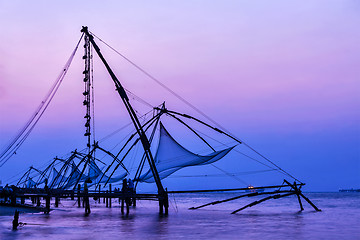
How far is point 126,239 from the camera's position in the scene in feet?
44.2

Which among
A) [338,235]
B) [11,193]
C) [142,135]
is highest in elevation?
[142,135]

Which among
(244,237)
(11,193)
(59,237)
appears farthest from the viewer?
(11,193)

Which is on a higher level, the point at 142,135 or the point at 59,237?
the point at 142,135

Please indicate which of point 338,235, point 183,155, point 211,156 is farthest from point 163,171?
point 338,235

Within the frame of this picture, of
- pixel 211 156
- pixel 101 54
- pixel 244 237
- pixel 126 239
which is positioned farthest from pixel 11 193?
pixel 244 237

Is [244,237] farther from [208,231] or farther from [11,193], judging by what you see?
[11,193]

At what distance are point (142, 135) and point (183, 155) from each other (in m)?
2.29

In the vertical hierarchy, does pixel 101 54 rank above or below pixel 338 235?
above

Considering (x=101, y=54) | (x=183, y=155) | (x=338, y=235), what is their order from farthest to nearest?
(x=183, y=155) < (x=101, y=54) < (x=338, y=235)

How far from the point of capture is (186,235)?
14.6 m

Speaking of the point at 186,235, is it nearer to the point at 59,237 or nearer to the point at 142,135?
the point at 59,237

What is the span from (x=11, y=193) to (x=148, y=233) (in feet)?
47.6

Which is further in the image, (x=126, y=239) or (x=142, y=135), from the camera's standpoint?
(x=142, y=135)

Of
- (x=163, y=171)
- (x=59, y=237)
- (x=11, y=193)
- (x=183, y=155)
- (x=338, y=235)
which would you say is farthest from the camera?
(x=11, y=193)
